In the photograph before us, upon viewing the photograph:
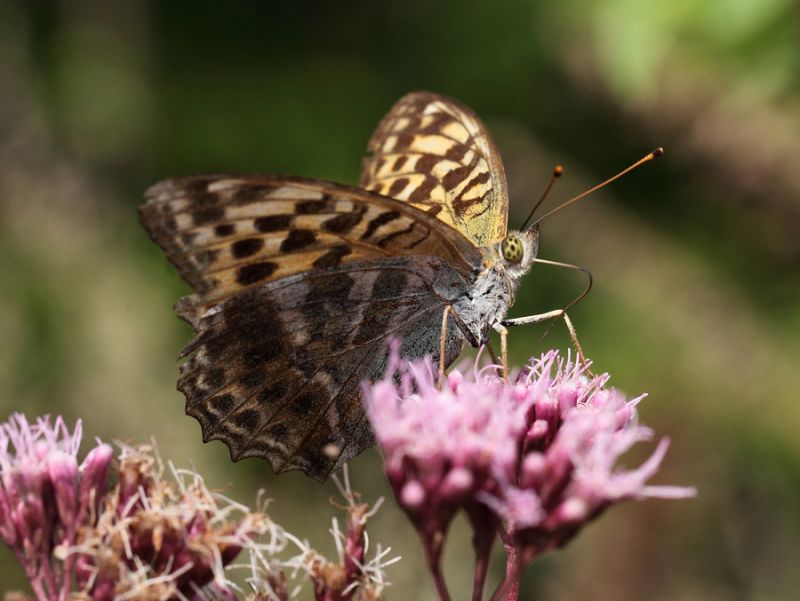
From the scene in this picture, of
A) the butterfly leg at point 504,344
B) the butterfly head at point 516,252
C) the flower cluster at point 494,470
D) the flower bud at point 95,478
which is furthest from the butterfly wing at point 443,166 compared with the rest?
the flower bud at point 95,478

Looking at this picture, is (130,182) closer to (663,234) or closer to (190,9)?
(190,9)

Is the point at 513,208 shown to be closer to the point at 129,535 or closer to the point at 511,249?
the point at 511,249

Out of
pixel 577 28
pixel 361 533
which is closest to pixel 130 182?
pixel 577 28

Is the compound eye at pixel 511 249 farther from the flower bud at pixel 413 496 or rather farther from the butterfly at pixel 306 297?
the flower bud at pixel 413 496

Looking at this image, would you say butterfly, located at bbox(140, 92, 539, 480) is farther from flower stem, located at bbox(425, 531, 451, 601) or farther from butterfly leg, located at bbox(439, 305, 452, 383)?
flower stem, located at bbox(425, 531, 451, 601)

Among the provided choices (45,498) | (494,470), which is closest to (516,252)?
(494,470)

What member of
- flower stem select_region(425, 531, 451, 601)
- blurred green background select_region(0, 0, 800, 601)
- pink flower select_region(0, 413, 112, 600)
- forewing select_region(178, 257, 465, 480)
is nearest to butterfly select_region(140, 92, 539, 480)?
forewing select_region(178, 257, 465, 480)

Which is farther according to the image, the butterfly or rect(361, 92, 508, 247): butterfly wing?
rect(361, 92, 508, 247): butterfly wing
